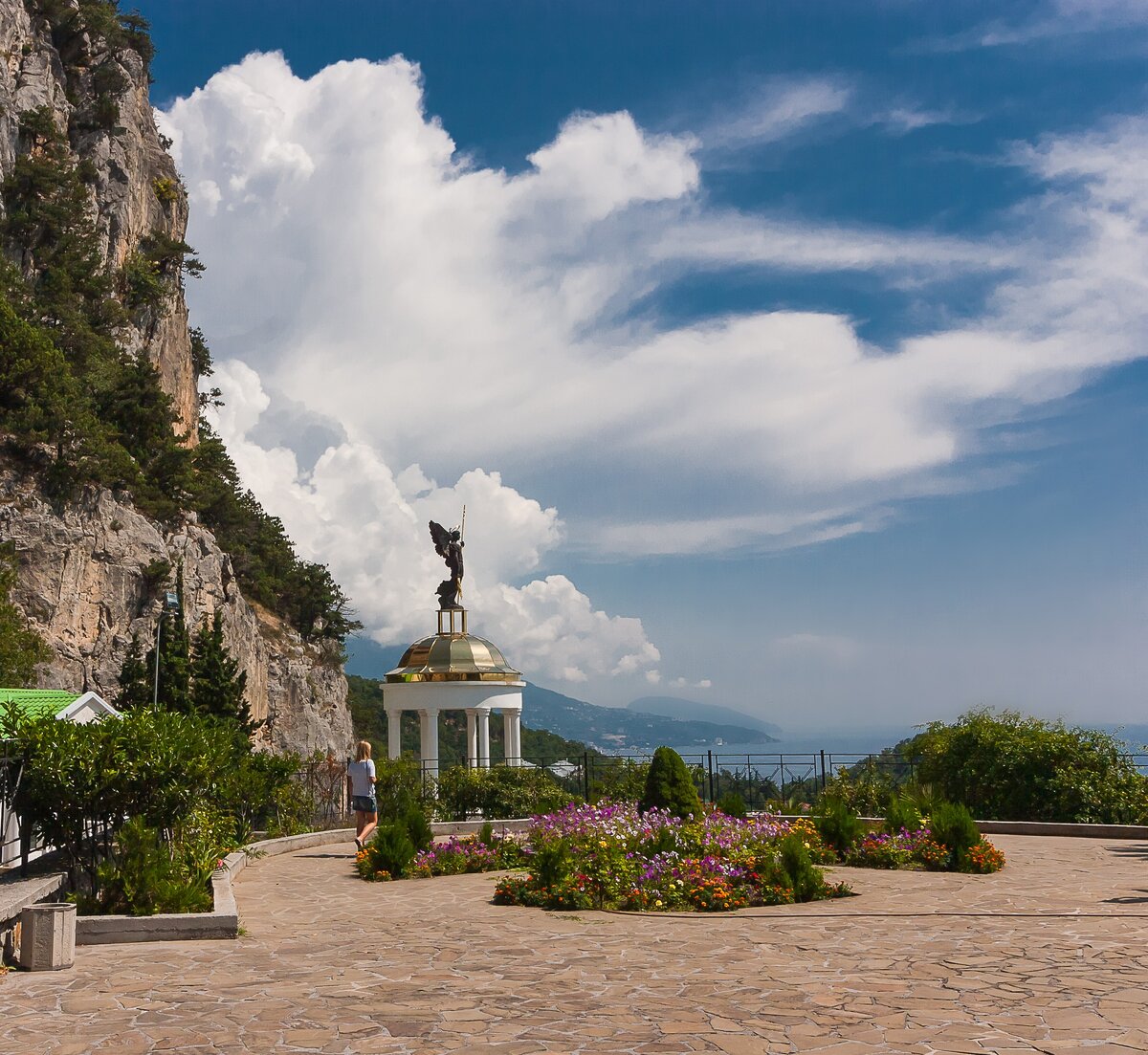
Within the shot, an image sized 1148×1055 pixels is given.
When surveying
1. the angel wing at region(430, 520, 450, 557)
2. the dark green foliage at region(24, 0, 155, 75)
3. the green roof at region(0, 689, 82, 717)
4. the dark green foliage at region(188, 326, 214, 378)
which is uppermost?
the dark green foliage at region(24, 0, 155, 75)

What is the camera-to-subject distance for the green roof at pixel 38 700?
12.3m

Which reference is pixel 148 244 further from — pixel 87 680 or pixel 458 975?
pixel 458 975

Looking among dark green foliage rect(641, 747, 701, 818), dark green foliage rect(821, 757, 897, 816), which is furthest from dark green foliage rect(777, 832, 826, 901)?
dark green foliage rect(821, 757, 897, 816)

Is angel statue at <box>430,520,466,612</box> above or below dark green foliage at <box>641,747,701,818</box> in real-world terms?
above

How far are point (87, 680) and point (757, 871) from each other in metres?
30.2

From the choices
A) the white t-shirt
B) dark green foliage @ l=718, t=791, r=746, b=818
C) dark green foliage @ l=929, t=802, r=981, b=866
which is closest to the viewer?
dark green foliage @ l=929, t=802, r=981, b=866

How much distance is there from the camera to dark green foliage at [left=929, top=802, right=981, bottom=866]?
1423 cm

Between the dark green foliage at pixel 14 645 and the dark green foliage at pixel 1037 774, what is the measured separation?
778 inches

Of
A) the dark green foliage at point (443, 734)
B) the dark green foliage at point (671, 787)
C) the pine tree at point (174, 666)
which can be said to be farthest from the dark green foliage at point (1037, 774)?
the dark green foliage at point (443, 734)

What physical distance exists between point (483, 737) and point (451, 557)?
4817 millimetres

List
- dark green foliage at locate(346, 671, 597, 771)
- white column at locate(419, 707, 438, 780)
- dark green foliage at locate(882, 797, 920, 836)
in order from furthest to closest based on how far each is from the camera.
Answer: dark green foliage at locate(346, 671, 597, 771), white column at locate(419, 707, 438, 780), dark green foliage at locate(882, 797, 920, 836)

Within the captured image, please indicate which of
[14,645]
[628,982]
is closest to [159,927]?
[628,982]

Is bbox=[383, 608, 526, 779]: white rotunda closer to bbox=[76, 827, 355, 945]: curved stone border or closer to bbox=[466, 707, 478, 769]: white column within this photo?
bbox=[466, 707, 478, 769]: white column

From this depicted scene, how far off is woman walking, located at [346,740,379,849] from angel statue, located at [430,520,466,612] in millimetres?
10742
